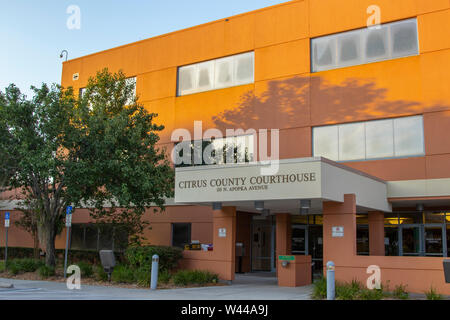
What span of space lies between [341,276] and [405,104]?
28.6 feet

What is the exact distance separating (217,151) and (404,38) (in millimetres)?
10522

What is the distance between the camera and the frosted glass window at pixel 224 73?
1051 inches

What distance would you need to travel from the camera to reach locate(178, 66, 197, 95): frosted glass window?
92.2 ft

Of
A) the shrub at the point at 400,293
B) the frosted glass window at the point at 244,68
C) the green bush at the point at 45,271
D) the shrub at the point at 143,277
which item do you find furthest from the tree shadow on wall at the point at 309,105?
the green bush at the point at 45,271

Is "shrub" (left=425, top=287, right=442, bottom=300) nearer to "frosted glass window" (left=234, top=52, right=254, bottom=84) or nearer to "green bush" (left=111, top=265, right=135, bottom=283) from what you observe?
"green bush" (left=111, top=265, right=135, bottom=283)

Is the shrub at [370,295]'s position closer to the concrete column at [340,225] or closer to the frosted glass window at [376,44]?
the concrete column at [340,225]

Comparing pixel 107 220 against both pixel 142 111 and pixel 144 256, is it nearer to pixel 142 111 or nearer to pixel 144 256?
pixel 142 111

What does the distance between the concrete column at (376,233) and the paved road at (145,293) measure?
435cm

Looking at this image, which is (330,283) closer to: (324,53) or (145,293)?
(145,293)

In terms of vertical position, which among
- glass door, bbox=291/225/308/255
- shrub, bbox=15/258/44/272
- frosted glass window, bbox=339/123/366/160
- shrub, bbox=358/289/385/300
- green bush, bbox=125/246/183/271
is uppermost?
frosted glass window, bbox=339/123/366/160

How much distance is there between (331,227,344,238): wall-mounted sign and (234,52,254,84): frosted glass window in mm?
11088

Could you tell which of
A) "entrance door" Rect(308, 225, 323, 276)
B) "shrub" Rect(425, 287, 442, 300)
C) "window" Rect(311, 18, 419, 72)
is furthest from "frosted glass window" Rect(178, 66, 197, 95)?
"shrub" Rect(425, 287, 442, 300)

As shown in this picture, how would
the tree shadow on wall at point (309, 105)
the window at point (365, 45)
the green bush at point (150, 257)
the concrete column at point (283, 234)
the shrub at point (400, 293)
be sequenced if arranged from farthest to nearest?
the concrete column at point (283, 234) < the tree shadow on wall at point (309, 105) < the window at point (365, 45) < the green bush at point (150, 257) < the shrub at point (400, 293)

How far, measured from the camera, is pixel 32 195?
22.9 m
